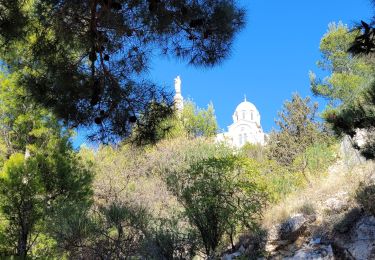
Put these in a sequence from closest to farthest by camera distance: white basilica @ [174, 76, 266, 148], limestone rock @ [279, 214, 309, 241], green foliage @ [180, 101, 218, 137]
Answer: limestone rock @ [279, 214, 309, 241]
green foliage @ [180, 101, 218, 137]
white basilica @ [174, 76, 266, 148]

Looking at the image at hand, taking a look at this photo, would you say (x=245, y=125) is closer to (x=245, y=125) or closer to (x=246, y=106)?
(x=245, y=125)

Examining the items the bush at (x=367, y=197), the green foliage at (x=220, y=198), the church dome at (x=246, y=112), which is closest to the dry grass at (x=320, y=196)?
the bush at (x=367, y=197)

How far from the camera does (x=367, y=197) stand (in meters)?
6.27

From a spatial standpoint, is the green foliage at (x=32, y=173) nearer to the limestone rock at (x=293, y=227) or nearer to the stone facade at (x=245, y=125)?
the limestone rock at (x=293, y=227)

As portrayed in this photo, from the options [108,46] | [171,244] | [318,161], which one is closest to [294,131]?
[318,161]

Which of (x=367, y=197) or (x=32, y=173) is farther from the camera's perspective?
(x=32, y=173)

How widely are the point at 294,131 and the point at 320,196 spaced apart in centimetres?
1068

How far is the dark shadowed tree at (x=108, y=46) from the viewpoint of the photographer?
11.8 ft

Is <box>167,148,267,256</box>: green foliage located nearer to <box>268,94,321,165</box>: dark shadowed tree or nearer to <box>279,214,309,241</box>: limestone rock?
<box>279,214,309,241</box>: limestone rock

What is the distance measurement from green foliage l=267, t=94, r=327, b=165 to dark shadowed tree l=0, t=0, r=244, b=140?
13.2 m

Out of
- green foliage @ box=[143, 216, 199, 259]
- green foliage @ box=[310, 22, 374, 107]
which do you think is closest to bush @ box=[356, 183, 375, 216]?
green foliage @ box=[143, 216, 199, 259]

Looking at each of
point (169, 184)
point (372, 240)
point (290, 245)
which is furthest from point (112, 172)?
point (372, 240)

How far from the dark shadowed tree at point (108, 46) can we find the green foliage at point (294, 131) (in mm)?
13222

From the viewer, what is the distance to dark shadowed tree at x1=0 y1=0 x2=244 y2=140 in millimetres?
3588
